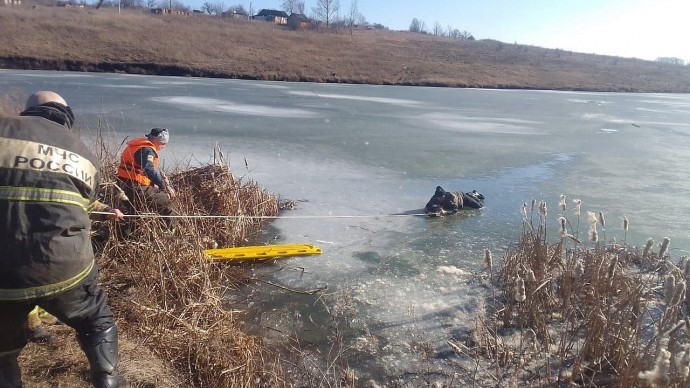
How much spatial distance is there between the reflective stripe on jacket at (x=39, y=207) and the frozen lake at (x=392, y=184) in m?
1.57

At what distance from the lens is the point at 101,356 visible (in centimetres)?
226

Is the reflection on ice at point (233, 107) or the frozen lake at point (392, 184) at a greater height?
the reflection on ice at point (233, 107)

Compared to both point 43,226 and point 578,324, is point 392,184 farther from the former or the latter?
point 43,226

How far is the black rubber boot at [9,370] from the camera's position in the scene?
2111 millimetres

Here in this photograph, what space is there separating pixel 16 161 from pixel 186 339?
142 cm

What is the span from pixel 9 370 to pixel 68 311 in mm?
326

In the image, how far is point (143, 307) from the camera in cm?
299

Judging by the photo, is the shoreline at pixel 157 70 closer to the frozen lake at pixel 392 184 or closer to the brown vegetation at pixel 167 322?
the frozen lake at pixel 392 184

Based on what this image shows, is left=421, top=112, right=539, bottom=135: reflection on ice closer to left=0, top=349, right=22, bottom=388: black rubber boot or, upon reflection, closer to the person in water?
the person in water

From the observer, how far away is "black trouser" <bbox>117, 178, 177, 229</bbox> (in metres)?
4.27

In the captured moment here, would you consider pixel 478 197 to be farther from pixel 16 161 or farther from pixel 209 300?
pixel 16 161

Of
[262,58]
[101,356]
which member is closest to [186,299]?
[101,356]

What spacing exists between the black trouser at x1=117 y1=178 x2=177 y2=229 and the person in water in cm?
270

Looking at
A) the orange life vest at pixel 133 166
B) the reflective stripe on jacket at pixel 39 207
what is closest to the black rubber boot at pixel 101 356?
the reflective stripe on jacket at pixel 39 207
